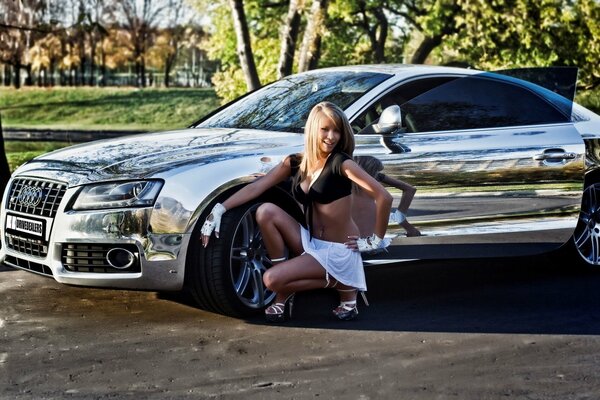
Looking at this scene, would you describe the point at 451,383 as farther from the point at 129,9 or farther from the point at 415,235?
the point at 129,9

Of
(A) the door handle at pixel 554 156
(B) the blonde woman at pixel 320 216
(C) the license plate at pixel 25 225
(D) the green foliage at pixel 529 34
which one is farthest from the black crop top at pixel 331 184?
(D) the green foliage at pixel 529 34

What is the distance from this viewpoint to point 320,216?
6.42m

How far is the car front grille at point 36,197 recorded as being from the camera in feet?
21.1

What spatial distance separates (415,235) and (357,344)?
1.27 meters

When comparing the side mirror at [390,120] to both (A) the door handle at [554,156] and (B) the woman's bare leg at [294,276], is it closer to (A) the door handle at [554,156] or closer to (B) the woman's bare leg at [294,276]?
(B) the woman's bare leg at [294,276]

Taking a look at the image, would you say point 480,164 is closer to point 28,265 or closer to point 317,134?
point 317,134

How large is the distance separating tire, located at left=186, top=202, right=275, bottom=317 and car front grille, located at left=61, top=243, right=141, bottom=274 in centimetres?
34

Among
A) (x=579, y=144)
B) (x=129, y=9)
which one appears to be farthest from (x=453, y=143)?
(x=129, y=9)

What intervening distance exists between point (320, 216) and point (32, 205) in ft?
5.79

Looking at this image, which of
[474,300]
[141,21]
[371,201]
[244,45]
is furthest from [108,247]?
[141,21]

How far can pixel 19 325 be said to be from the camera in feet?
21.1

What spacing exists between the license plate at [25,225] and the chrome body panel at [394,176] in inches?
3.1

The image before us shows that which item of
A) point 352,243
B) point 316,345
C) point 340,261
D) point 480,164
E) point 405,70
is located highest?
point 405,70

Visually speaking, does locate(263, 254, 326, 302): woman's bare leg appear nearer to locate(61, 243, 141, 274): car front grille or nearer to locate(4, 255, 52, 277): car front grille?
locate(61, 243, 141, 274): car front grille
